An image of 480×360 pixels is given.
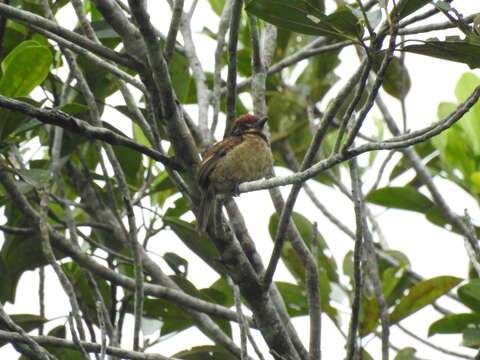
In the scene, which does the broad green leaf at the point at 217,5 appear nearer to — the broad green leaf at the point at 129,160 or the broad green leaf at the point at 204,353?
the broad green leaf at the point at 129,160

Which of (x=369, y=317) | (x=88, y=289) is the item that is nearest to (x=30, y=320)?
(x=88, y=289)

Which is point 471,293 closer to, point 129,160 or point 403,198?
point 403,198

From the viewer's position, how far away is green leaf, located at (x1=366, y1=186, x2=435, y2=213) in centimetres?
460

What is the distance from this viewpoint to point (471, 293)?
3.82 m

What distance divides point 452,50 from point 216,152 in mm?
1914

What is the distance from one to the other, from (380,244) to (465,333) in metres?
1.17

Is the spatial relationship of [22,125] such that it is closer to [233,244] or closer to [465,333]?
[233,244]

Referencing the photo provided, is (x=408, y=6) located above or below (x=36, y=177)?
above

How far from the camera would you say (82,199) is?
4457 millimetres

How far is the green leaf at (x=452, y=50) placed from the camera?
8.81 feet

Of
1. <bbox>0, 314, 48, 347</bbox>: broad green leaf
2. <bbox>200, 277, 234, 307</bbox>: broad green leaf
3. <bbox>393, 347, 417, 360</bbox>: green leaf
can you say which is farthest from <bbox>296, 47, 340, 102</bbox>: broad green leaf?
<bbox>0, 314, 48, 347</bbox>: broad green leaf

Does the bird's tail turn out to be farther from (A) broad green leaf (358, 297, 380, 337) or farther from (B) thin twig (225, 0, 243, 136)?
(A) broad green leaf (358, 297, 380, 337)

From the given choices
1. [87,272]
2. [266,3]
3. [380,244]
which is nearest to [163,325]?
[87,272]

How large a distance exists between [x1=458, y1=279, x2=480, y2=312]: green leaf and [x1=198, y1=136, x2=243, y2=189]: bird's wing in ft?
4.23
